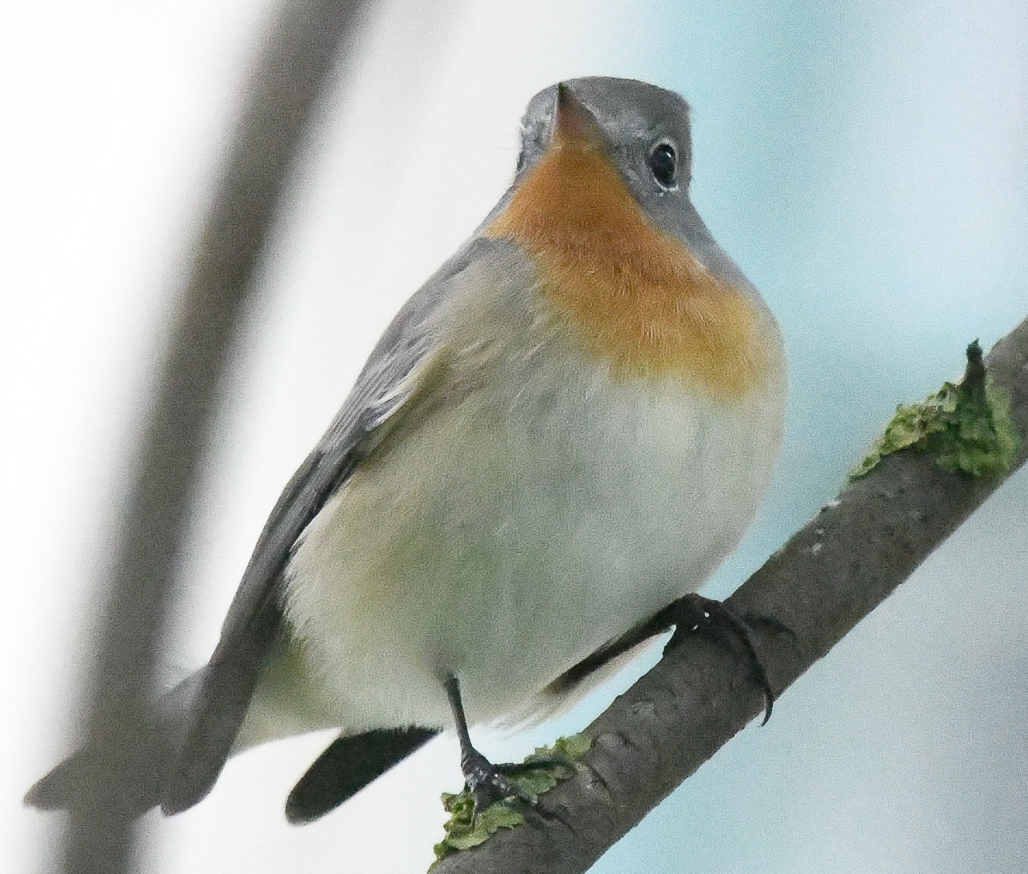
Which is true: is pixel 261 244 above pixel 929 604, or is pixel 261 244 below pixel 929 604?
above

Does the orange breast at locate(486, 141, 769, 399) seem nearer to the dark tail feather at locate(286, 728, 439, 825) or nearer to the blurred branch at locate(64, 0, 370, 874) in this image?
the blurred branch at locate(64, 0, 370, 874)

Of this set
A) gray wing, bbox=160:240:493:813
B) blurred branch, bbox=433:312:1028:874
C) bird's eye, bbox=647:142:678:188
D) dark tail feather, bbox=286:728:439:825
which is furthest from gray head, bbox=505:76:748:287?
dark tail feather, bbox=286:728:439:825

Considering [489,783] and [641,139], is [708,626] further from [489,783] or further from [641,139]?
[641,139]

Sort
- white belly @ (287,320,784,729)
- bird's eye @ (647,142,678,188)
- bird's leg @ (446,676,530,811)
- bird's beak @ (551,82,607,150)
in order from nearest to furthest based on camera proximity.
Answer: bird's leg @ (446,676,530,811) → white belly @ (287,320,784,729) → bird's beak @ (551,82,607,150) → bird's eye @ (647,142,678,188)

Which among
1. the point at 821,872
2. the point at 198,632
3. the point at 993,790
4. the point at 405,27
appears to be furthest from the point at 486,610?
the point at 993,790

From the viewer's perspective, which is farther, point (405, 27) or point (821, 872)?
point (821, 872)

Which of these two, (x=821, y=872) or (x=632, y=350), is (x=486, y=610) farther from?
(x=821, y=872)

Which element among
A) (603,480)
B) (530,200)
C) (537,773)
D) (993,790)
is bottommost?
(993,790)

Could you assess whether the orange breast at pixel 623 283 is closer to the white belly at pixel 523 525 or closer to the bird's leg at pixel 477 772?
the white belly at pixel 523 525
